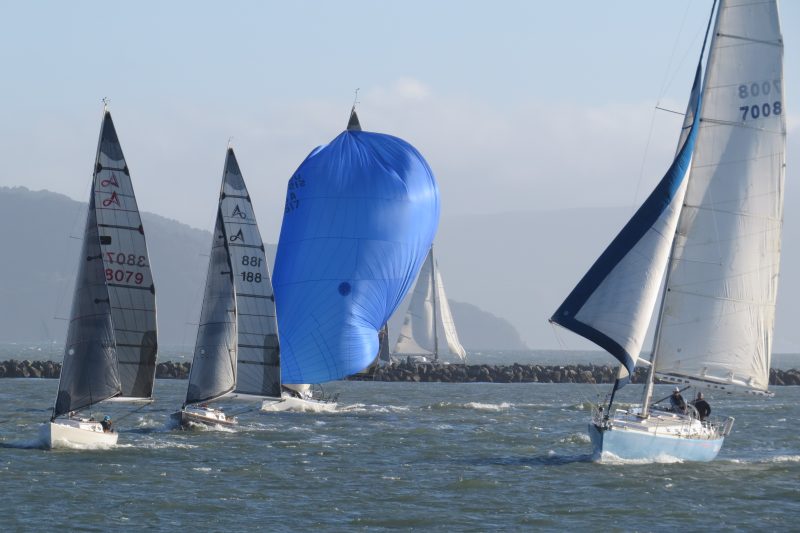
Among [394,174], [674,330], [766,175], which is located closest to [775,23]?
[766,175]

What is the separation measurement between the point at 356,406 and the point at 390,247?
10.7 metres

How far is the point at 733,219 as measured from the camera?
1296 inches

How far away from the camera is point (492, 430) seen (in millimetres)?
45062

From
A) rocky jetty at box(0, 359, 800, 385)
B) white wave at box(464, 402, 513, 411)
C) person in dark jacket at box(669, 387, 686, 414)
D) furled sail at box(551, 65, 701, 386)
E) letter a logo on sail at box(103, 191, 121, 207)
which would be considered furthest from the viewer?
rocky jetty at box(0, 359, 800, 385)

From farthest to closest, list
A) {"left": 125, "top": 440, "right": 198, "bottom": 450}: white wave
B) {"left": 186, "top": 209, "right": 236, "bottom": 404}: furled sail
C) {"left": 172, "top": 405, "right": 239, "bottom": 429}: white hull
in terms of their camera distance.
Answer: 1. {"left": 172, "top": 405, "right": 239, "bottom": 429}: white hull
2. {"left": 186, "top": 209, "right": 236, "bottom": 404}: furled sail
3. {"left": 125, "top": 440, "right": 198, "bottom": 450}: white wave

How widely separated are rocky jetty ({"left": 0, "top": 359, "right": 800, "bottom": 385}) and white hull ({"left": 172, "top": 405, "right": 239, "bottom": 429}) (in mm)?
40081

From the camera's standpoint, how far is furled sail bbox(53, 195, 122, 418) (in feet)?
113

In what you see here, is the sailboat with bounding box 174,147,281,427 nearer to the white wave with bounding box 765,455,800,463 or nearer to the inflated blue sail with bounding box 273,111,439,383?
the inflated blue sail with bounding box 273,111,439,383

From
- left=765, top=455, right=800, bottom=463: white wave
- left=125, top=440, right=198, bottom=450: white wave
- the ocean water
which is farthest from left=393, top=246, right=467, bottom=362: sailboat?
left=125, top=440, right=198, bottom=450: white wave

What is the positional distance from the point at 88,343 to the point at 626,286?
13.0 m

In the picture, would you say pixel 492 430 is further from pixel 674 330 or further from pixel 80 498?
pixel 80 498

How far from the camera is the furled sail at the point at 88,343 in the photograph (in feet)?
113

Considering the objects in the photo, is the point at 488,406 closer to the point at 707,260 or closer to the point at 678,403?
the point at 678,403

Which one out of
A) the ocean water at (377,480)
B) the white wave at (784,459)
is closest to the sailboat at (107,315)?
the ocean water at (377,480)
